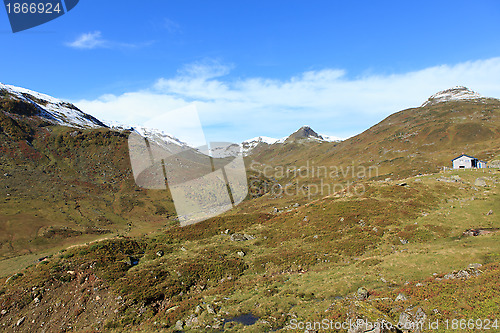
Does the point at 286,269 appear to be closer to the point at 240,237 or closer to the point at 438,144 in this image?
the point at 240,237

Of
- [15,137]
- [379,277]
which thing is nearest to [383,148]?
[379,277]

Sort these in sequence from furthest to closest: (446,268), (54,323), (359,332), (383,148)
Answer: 1. (383,148)
2. (446,268)
3. (54,323)
4. (359,332)

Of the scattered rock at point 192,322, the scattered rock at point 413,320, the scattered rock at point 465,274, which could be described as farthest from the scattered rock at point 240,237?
the scattered rock at point 413,320

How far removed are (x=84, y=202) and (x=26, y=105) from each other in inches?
5145

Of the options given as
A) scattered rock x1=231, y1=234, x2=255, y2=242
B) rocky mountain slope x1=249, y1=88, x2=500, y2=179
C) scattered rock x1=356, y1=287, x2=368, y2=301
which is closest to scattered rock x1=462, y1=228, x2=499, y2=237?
scattered rock x1=356, y1=287, x2=368, y2=301

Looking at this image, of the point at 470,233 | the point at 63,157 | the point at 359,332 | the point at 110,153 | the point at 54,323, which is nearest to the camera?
the point at 359,332

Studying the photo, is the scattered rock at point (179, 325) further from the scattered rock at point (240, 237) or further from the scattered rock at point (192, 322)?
the scattered rock at point (240, 237)

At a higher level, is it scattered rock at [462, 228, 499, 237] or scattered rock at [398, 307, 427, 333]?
scattered rock at [462, 228, 499, 237]

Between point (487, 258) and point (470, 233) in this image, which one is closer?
point (487, 258)

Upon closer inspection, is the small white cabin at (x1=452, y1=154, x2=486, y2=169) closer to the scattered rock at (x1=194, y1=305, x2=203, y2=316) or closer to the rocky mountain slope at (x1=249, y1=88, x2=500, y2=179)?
the rocky mountain slope at (x1=249, y1=88, x2=500, y2=179)

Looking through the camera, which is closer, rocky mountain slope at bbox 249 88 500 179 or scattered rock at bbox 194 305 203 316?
scattered rock at bbox 194 305 203 316

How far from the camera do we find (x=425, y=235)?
34.4 meters

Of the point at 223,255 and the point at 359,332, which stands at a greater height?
the point at 359,332

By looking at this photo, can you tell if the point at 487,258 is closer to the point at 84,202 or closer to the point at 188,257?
the point at 188,257
